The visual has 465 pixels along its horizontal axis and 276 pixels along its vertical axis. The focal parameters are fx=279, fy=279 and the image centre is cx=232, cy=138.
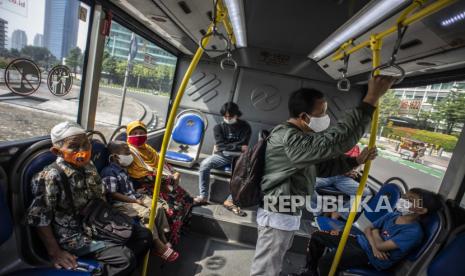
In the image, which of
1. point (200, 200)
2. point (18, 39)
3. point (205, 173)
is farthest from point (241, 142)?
point (18, 39)

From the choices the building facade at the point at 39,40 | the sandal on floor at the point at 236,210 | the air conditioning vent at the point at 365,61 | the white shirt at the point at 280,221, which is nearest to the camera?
the white shirt at the point at 280,221

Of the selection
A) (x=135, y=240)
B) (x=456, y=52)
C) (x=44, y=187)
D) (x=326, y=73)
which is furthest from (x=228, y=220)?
(x=326, y=73)

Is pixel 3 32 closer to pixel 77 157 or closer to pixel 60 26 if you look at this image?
pixel 60 26

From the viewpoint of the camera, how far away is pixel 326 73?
538 cm

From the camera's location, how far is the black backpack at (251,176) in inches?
70.7

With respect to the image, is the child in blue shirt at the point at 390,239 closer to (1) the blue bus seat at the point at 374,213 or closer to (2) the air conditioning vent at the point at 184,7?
(1) the blue bus seat at the point at 374,213

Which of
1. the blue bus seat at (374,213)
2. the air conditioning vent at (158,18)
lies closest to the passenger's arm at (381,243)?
the blue bus seat at (374,213)

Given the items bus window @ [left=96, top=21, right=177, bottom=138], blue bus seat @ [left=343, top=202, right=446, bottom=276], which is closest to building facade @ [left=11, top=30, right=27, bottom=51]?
bus window @ [left=96, top=21, right=177, bottom=138]

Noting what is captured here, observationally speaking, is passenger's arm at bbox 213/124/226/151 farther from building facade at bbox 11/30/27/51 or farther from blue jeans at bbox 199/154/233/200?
building facade at bbox 11/30/27/51

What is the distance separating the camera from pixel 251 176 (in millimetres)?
1803

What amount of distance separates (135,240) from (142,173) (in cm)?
91

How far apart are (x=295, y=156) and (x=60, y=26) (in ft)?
7.42

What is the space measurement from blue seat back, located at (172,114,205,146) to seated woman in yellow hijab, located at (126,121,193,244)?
148cm

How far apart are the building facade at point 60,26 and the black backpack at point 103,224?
55.2 inches
